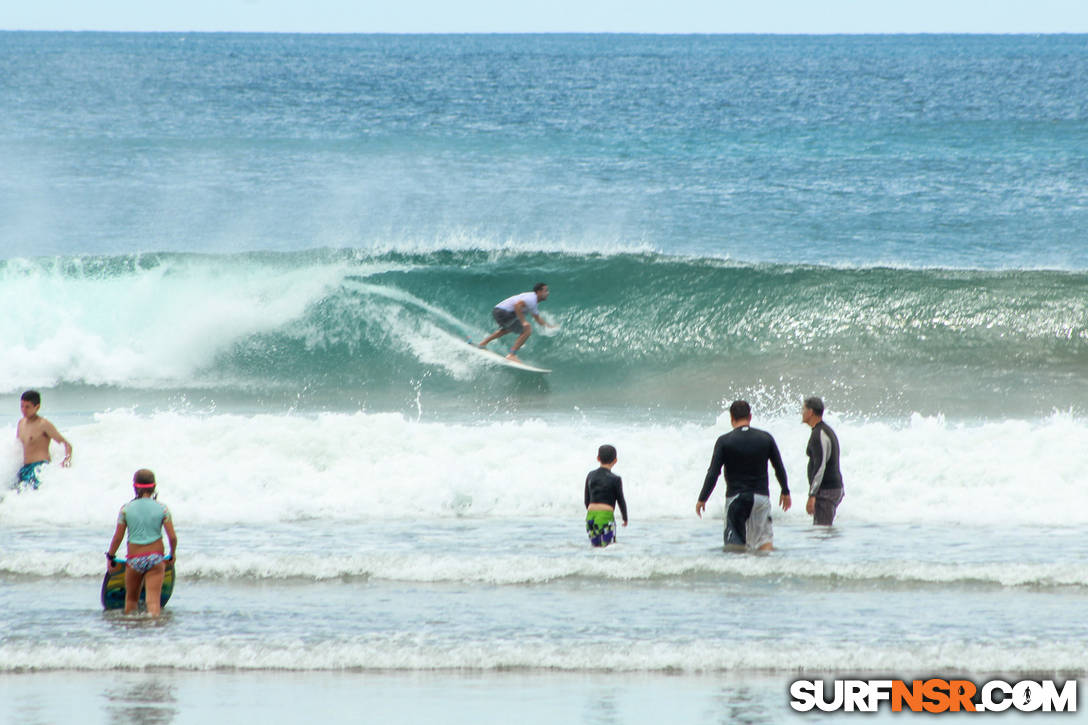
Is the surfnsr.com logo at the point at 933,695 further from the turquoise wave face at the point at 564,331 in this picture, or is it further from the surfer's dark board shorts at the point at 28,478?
the turquoise wave face at the point at 564,331

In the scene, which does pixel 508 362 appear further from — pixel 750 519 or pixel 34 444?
pixel 750 519

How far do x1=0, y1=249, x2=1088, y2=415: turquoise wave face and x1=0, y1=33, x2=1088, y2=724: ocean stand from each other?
72 millimetres

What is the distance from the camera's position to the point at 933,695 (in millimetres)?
5742

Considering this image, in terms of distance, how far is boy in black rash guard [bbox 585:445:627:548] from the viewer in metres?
8.33

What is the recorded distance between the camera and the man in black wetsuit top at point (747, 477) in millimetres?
8133

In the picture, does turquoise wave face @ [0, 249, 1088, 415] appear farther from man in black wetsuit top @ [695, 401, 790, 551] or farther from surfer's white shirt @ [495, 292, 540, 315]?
man in black wetsuit top @ [695, 401, 790, 551]

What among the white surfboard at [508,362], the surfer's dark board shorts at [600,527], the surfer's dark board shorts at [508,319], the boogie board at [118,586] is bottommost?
the boogie board at [118,586]

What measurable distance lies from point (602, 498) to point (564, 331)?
940cm

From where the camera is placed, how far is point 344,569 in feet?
26.2

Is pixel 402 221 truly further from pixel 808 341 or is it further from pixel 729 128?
pixel 729 128

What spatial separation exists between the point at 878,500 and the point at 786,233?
17176mm

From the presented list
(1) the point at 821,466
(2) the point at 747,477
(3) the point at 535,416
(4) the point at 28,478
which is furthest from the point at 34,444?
(1) the point at 821,466

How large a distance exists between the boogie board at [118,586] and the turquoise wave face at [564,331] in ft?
23.9

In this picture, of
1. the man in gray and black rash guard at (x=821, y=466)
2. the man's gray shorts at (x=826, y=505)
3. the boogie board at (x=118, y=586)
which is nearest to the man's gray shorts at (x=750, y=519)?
the man in gray and black rash guard at (x=821, y=466)
